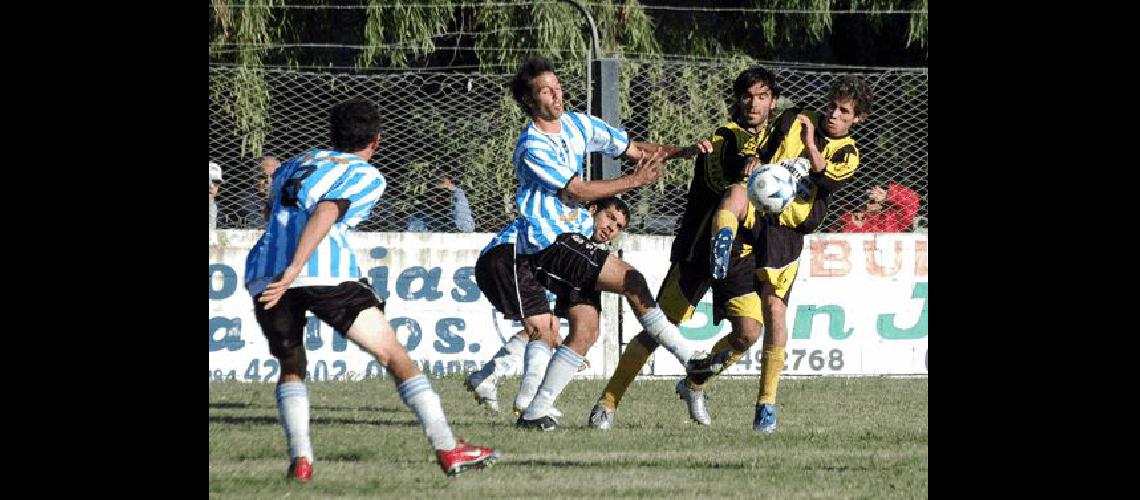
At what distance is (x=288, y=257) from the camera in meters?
7.64

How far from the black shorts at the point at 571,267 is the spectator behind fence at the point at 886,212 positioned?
5354 millimetres

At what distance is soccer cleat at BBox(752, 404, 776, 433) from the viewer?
32.1 feet

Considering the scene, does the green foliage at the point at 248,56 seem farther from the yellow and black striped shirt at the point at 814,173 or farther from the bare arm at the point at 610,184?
the yellow and black striped shirt at the point at 814,173

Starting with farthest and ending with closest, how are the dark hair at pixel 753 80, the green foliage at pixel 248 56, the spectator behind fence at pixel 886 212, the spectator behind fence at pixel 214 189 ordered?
the green foliage at pixel 248 56 → the spectator behind fence at pixel 886 212 → the spectator behind fence at pixel 214 189 → the dark hair at pixel 753 80

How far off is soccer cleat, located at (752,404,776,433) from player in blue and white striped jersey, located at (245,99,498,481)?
2397mm

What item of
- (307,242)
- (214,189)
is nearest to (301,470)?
(307,242)

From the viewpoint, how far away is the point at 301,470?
759 centimetres

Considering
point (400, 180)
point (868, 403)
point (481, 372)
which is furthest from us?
point (400, 180)

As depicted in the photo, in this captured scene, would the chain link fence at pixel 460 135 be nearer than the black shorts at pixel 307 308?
No

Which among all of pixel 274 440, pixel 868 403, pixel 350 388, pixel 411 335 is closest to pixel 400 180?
pixel 411 335

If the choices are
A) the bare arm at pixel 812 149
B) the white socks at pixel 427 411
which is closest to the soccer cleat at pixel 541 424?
the bare arm at pixel 812 149

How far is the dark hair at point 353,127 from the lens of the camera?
7824 millimetres
